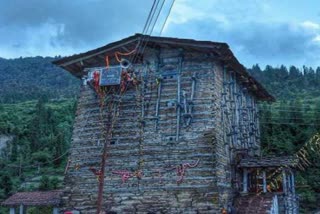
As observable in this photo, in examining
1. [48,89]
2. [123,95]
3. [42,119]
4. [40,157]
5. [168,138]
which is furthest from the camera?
[48,89]

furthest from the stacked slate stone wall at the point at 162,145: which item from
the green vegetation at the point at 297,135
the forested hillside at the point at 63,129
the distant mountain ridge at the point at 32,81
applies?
the distant mountain ridge at the point at 32,81

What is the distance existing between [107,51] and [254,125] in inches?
354

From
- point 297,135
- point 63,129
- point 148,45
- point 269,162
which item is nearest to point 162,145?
point 148,45

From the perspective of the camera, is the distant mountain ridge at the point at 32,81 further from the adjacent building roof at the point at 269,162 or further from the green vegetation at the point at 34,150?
the adjacent building roof at the point at 269,162

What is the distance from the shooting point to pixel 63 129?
54.7m

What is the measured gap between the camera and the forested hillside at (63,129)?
32281 millimetres

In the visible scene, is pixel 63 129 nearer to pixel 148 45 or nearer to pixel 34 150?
pixel 34 150

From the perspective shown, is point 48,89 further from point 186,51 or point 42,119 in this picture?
point 186,51

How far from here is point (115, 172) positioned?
55.0ft

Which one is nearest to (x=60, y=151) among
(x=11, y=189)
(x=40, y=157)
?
(x=40, y=157)

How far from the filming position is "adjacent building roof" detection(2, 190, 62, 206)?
701 inches

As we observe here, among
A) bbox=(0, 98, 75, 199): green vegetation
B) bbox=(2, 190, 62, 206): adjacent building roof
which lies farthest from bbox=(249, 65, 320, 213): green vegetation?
bbox=(0, 98, 75, 199): green vegetation

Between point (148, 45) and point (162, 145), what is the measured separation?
4104 mm

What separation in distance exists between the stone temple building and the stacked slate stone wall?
4 cm
